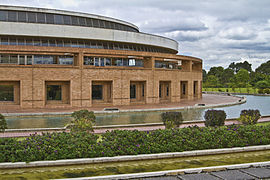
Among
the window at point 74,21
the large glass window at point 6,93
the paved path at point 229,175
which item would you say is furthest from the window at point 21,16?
the paved path at point 229,175

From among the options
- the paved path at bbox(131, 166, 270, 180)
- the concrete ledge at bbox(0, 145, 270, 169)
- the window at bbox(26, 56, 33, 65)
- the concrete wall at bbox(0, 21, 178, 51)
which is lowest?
the paved path at bbox(131, 166, 270, 180)

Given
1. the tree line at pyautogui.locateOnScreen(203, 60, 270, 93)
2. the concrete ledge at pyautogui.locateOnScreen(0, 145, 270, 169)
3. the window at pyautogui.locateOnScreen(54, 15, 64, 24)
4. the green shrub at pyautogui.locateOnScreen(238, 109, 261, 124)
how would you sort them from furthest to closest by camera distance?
the tree line at pyautogui.locateOnScreen(203, 60, 270, 93) < the window at pyautogui.locateOnScreen(54, 15, 64, 24) < the green shrub at pyautogui.locateOnScreen(238, 109, 261, 124) < the concrete ledge at pyautogui.locateOnScreen(0, 145, 270, 169)

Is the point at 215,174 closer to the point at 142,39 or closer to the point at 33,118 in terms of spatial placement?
the point at 33,118

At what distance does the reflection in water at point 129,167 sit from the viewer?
8.39 m

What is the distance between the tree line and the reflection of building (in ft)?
129

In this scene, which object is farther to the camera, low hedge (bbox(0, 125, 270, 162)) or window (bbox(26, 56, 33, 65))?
window (bbox(26, 56, 33, 65))

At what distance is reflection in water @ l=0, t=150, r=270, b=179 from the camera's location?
8.39m

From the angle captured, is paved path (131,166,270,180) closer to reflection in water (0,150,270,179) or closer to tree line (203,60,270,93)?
reflection in water (0,150,270,179)

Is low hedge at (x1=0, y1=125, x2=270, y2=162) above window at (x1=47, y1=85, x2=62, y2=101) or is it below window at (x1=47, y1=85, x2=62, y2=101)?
below

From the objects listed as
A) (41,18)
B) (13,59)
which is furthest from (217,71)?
(13,59)

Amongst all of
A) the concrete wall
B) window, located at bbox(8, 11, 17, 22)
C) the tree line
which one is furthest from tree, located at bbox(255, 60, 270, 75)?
window, located at bbox(8, 11, 17, 22)

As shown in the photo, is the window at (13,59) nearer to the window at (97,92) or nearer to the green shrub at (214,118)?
the window at (97,92)

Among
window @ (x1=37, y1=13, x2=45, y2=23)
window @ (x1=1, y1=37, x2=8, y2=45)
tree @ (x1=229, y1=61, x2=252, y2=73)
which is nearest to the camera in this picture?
window @ (x1=1, y1=37, x2=8, y2=45)

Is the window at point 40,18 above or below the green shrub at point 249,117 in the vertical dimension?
above
